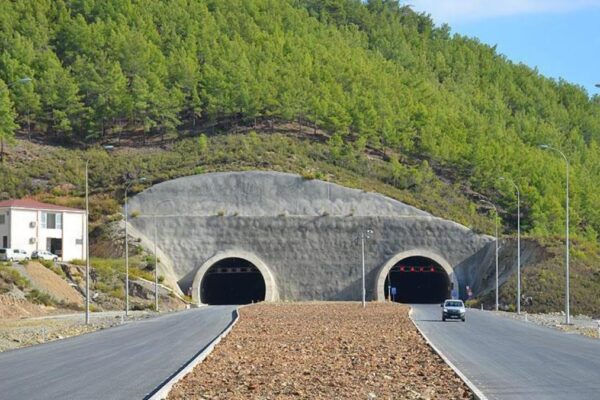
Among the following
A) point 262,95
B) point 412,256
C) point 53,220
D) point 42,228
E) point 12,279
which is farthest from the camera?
point 262,95

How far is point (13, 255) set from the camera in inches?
2965

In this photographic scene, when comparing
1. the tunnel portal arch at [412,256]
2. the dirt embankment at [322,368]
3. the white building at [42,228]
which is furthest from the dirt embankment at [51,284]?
the dirt embankment at [322,368]

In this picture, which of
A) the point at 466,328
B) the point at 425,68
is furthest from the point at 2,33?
the point at 466,328

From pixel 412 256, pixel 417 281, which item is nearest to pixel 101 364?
pixel 412 256

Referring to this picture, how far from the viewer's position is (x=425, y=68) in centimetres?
17100

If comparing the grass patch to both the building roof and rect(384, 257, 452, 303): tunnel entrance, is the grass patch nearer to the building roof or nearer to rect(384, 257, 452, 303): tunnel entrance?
the building roof

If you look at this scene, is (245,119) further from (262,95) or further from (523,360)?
(523,360)

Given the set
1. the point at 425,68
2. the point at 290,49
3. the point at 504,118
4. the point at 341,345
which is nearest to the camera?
the point at 341,345

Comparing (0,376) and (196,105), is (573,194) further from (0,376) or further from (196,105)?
(0,376)

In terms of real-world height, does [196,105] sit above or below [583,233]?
above

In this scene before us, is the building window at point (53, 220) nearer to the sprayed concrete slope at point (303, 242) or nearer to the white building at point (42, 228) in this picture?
the white building at point (42, 228)

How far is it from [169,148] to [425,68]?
6732 centimetres

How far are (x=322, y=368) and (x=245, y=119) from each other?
3797 inches

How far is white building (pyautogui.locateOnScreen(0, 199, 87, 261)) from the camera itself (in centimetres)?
8031
